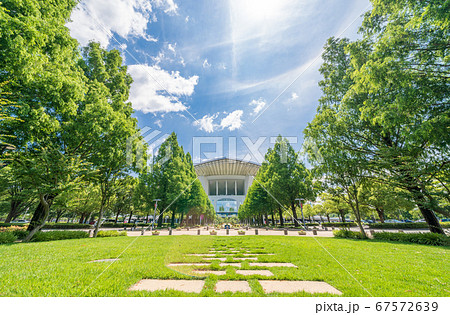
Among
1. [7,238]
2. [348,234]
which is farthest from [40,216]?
[348,234]

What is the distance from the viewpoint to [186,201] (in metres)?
31.8

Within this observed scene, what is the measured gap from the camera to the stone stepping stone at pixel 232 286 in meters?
3.09

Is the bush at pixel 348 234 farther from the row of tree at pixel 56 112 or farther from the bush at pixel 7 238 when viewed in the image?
the bush at pixel 7 238

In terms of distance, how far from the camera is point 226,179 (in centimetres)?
9831

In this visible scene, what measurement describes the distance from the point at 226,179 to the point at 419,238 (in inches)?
3488

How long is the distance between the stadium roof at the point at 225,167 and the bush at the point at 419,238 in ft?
220

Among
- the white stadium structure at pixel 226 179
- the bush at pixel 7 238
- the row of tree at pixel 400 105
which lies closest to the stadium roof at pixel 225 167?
the white stadium structure at pixel 226 179

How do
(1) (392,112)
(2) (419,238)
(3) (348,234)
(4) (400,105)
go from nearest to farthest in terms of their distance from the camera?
(4) (400,105) → (1) (392,112) → (2) (419,238) → (3) (348,234)

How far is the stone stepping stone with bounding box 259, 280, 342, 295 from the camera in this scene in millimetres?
3111

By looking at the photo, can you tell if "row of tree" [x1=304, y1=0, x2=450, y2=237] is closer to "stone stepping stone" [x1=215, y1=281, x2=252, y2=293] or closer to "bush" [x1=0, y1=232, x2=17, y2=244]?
"stone stepping stone" [x1=215, y1=281, x2=252, y2=293]

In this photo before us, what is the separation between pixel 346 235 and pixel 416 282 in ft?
→ 43.9

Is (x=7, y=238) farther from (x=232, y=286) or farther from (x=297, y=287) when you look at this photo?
(x=297, y=287)

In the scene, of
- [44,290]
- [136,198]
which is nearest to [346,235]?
[44,290]

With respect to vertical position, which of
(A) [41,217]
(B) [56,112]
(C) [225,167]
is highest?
(C) [225,167]
